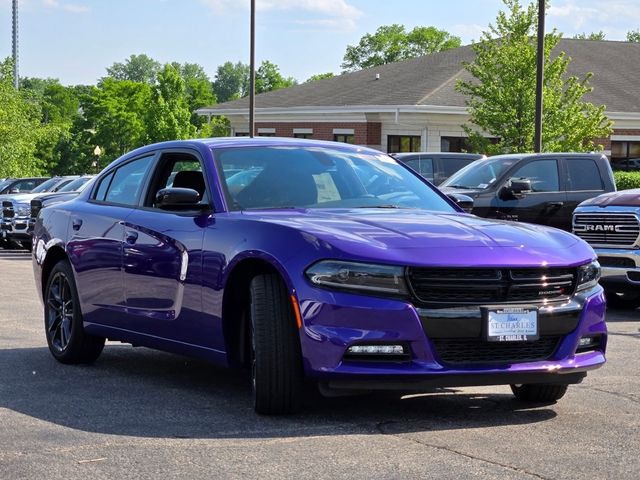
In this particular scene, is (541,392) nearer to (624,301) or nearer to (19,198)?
(624,301)

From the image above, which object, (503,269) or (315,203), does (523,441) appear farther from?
(315,203)

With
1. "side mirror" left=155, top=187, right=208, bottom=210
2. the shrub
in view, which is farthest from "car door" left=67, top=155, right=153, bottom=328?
the shrub

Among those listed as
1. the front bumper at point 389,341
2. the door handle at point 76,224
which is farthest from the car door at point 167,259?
the front bumper at point 389,341

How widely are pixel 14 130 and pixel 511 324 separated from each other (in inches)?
1857

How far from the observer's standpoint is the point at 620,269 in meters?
13.5

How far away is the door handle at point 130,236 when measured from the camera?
8156 millimetres

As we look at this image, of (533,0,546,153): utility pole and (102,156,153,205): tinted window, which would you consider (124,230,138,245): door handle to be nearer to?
(102,156,153,205): tinted window

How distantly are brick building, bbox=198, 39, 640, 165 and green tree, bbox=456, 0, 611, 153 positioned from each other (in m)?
3.81

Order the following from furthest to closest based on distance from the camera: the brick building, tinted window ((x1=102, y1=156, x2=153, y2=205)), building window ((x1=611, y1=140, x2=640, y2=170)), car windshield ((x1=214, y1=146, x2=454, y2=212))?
1. building window ((x1=611, y1=140, x2=640, y2=170))
2. the brick building
3. tinted window ((x1=102, y1=156, x2=153, y2=205))
4. car windshield ((x1=214, y1=146, x2=454, y2=212))

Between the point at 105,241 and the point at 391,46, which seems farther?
the point at 391,46

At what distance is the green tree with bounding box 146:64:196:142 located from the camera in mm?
78750

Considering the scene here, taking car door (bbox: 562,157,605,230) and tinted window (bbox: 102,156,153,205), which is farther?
car door (bbox: 562,157,605,230)

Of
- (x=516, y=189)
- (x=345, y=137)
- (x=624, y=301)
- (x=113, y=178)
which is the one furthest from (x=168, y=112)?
(x=113, y=178)

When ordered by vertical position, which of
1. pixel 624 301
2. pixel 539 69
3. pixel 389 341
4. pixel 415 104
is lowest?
pixel 624 301
